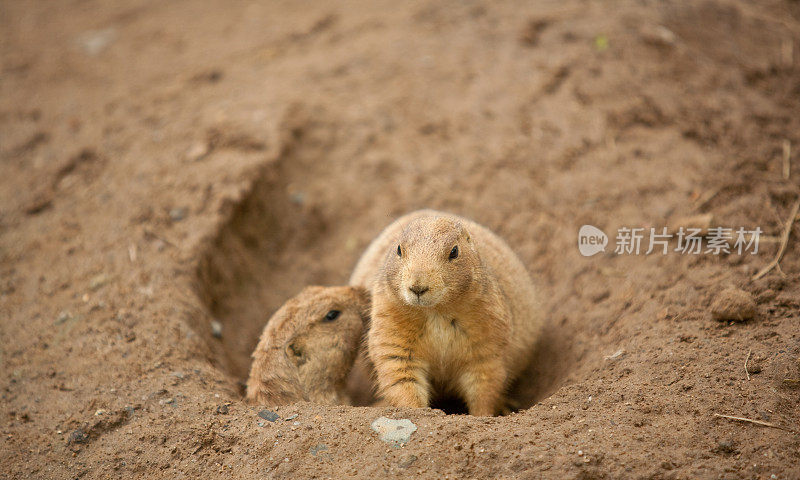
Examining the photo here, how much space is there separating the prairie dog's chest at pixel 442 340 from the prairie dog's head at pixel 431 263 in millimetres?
354

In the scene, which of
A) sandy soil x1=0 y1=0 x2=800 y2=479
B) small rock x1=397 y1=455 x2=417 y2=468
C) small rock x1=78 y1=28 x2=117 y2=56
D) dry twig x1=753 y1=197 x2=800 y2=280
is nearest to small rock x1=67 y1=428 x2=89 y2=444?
sandy soil x1=0 y1=0 x2=800 y2=479

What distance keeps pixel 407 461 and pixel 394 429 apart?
13.3 inches

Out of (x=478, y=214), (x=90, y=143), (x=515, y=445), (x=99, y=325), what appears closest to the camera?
(x=515, y=445)

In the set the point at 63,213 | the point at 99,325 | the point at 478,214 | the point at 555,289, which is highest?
the point at 63,213

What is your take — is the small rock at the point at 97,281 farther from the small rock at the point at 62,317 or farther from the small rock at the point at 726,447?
the small rock at the point at 726,447

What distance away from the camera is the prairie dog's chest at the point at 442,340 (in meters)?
5.17

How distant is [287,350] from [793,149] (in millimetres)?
5869

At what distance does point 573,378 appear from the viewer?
5305 mm

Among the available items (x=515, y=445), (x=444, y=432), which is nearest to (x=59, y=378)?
(x=444, y=432)

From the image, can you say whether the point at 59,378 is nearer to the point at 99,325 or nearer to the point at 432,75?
the point at 99,325

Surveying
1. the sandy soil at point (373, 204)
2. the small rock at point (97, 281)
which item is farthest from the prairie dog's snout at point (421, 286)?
the small rock at point (97, 281)

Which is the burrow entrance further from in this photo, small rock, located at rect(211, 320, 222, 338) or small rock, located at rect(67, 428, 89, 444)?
small rock, located at rect(67, 428, 89, 444)

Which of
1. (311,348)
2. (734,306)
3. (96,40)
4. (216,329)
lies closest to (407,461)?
(311,348)

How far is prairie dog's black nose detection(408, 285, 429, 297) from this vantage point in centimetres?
455
